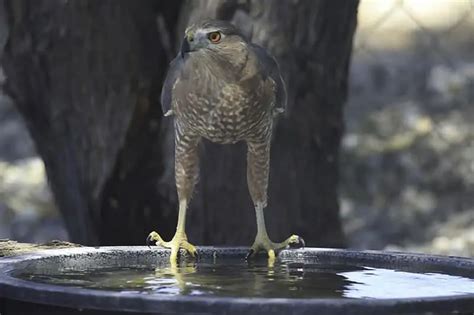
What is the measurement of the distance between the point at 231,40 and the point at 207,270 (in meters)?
0.60

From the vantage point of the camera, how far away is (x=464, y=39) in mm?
7145

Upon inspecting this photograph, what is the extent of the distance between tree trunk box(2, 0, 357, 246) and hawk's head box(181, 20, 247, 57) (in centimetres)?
84

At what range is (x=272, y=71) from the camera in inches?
133

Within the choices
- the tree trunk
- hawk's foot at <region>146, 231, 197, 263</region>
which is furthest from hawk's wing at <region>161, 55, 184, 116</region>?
the tree trunk

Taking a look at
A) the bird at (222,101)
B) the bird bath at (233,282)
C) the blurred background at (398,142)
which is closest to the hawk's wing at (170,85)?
the bird at (222,101)

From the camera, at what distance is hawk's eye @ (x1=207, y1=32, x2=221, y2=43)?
305cm

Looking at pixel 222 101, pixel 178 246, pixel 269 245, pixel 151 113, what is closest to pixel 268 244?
pixel 269 245

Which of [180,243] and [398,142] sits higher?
[398,142]

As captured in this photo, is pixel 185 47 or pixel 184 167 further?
pixel 184 167

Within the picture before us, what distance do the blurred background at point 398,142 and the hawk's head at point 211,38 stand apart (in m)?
3.11

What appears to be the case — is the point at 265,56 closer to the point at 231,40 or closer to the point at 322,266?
the point at 231,40

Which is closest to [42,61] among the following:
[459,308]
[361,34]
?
[459,308]

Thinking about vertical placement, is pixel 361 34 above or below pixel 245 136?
above

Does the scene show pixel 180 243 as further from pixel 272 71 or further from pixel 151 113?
pixel 151 113
